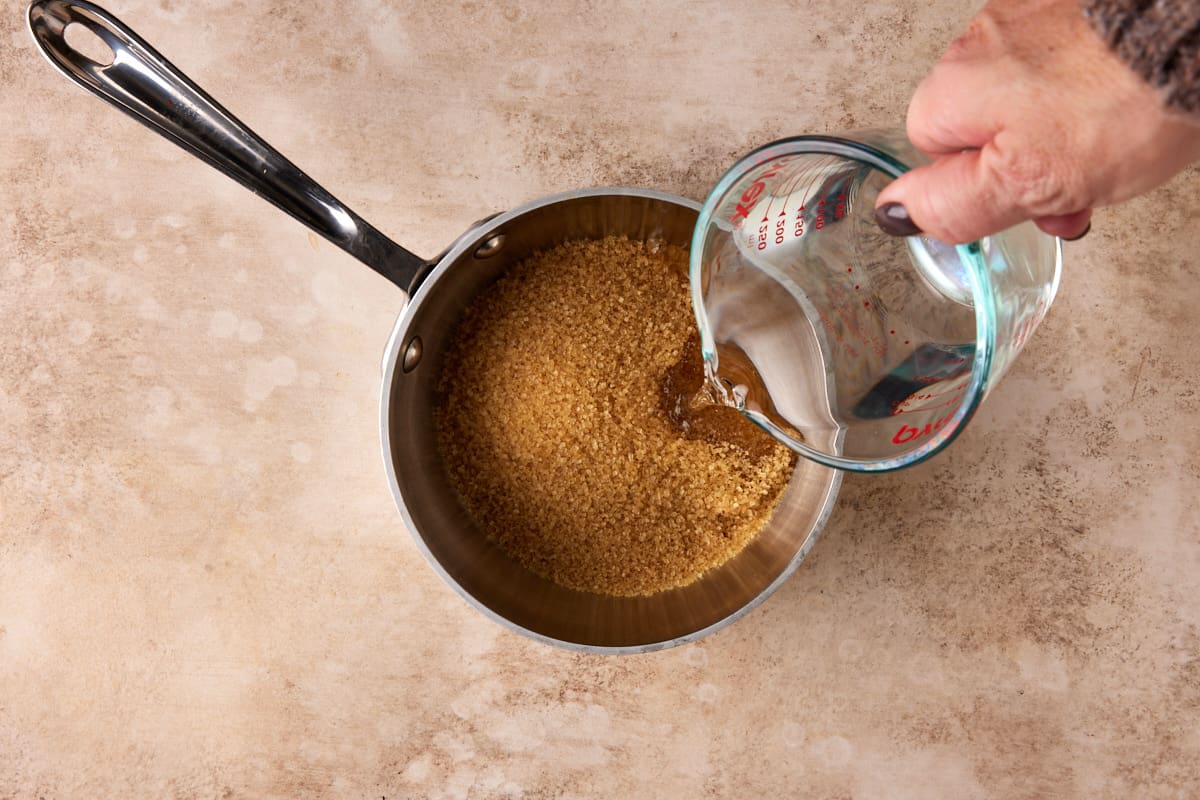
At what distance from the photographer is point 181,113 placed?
2.58 feet

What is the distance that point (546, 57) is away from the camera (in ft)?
3.22

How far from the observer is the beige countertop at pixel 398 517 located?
38.5 inches

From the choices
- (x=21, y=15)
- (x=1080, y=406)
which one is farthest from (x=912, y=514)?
(x=21, y=15)

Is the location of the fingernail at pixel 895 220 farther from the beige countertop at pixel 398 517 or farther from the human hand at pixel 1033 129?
the beige countertop at pixel 398 517

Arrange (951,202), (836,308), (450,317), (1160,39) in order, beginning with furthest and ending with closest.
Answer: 1. (450,317)
2. (836,308)
3. (951,202)
4. (1160,39)

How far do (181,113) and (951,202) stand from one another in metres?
0.71

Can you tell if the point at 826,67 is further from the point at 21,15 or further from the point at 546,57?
the point at 21,15

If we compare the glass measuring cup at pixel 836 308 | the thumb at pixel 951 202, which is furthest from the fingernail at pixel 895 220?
the glass measuring cup at pixel 836 308

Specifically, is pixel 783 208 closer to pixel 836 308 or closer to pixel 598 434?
pixel 836 308

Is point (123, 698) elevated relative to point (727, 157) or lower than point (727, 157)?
lower

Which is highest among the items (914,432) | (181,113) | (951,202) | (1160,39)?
(1160,39)

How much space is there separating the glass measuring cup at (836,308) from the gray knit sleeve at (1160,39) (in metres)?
0.23

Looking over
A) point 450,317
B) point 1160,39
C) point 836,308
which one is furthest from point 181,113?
point 1160,39

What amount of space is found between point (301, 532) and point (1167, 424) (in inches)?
42.1
